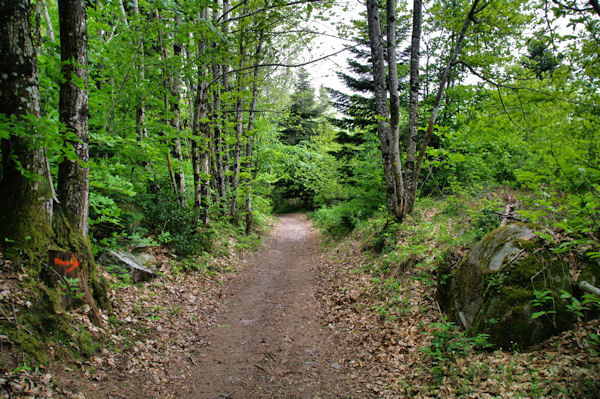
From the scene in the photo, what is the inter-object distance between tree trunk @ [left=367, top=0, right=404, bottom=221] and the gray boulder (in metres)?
6.96

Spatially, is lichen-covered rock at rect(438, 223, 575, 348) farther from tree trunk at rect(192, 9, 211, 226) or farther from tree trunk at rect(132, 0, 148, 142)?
tree trunk at rect(192, 9, 211, 226)

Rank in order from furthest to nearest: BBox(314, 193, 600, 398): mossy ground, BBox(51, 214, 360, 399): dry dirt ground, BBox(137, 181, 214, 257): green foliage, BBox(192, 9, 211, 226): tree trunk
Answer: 1. BBox(192, 9, 211, 226): tree trunk
2. BBox(137, 181, 214, 257): green foliage
3. BBox(51, 214, 360, 399): dry dirt ground
4. BBox(314, 193, 600, 398): mossy ground

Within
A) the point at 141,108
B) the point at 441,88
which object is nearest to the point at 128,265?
the point at 141,108

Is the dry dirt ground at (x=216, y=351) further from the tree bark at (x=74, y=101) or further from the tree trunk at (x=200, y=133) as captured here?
the tree trunk at (x=200, y=133)

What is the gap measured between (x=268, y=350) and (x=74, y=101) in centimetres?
533

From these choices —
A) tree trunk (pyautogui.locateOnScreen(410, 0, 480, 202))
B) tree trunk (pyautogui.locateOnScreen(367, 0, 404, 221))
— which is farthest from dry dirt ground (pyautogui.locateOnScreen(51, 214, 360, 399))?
tree trunk (pyautogui.locateOnScreen(410, 0, 480, 202))

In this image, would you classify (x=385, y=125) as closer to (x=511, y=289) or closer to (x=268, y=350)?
(x=511, y=289)

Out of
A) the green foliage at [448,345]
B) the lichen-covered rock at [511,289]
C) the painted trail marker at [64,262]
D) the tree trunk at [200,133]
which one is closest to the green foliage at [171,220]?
the tree trunk at [200,133]

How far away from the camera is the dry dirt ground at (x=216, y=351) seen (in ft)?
13.0

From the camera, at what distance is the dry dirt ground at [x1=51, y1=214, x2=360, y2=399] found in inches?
157

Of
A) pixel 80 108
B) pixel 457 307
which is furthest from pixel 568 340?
pixel 80 108

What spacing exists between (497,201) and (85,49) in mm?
8250

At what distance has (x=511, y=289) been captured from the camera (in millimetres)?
4137

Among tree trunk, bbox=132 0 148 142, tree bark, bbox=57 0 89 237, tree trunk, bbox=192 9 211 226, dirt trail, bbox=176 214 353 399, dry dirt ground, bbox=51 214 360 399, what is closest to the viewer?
Answer: dry dirt ground, bbox=51 214 360 399
